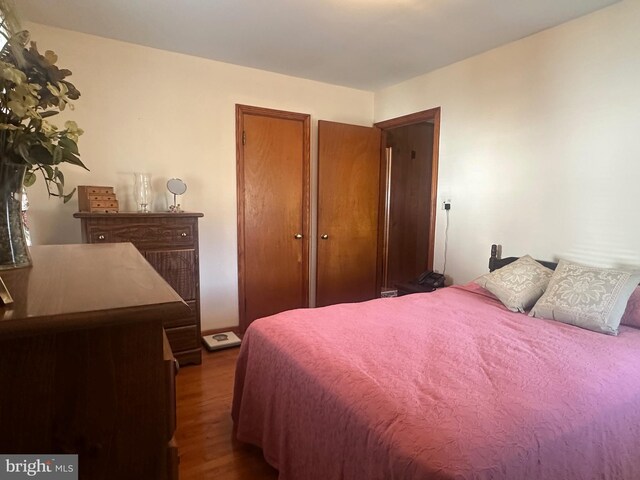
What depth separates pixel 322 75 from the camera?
3609 millimetres

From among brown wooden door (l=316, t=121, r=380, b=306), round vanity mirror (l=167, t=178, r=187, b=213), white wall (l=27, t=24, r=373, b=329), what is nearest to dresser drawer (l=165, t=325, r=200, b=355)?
white wall (l=27, t=24, r=373, b=329)

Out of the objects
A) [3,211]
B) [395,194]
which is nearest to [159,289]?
[3,211]

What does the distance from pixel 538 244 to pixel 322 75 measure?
2.40 meters

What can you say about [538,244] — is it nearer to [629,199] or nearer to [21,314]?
[629,199]

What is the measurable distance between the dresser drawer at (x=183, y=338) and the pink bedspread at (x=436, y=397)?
3.26 ft

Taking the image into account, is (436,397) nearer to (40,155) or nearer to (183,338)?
(40,155)

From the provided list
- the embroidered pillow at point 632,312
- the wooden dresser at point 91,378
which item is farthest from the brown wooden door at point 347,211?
the wooden dresser at point 91,378

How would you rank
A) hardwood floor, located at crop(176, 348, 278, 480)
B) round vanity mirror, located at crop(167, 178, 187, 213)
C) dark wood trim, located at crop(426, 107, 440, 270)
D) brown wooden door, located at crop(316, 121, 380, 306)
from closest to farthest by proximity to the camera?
hardwood floor, located at crop(176, 348, 278, 480) → round vanity mirror, located at crop(167, 178, 187, 213) → dark wood trim, located at crop(426, 107, 440, 270) → brown wooden door, located at crop(316, 121, 380, 306)

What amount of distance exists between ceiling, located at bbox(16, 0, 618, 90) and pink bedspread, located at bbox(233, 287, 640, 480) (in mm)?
1861

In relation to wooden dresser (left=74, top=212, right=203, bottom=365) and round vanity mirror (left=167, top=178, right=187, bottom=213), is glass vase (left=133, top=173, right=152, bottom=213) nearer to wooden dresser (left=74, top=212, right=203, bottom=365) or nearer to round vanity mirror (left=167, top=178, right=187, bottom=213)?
round vanity mirror (left=167, top=178, right=187, bottom=213)

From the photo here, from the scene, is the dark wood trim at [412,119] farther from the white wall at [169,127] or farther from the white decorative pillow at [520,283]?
the white decorative pillow at [520,283]

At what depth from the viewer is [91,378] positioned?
0.59 m

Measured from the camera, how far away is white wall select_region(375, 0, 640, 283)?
2.27 m

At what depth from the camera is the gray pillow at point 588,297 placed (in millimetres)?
1968
